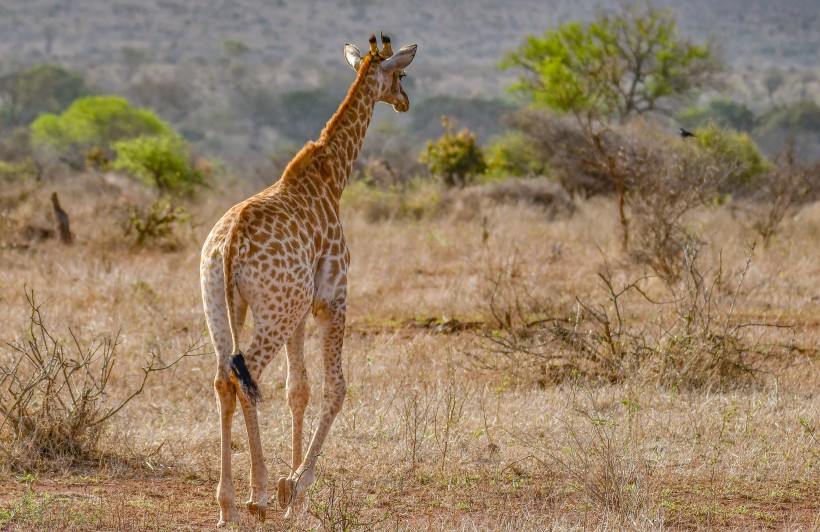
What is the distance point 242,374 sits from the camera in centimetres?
460

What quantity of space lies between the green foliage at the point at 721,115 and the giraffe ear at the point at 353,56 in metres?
29.6

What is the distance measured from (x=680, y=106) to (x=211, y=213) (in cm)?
1611

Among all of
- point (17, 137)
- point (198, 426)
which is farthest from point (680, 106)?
point (198, 426)

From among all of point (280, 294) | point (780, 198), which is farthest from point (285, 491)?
point (780, 198)

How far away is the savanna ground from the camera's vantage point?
5.20 meters

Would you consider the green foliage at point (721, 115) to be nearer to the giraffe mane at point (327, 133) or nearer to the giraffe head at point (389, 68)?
the giraffe head at point (389, 68)

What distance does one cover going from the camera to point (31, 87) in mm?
46344

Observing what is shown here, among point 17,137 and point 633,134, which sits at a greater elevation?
point 633,134

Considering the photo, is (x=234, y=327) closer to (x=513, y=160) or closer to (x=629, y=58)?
(x=513, y=160)

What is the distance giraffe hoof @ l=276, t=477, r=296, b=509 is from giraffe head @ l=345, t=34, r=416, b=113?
233cm

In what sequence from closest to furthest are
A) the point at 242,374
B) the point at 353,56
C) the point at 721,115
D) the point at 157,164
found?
the point at 242,374 < the point at 353,56 < the point at 157,164 < the point at 721,115

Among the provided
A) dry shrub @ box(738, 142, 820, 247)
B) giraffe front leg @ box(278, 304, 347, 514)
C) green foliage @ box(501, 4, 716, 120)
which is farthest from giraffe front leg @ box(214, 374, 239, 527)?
green foliage @ box(501, 4, 716, 120)

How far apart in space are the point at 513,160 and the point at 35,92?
28.6 meters

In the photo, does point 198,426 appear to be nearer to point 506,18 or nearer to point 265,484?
point 265,484
